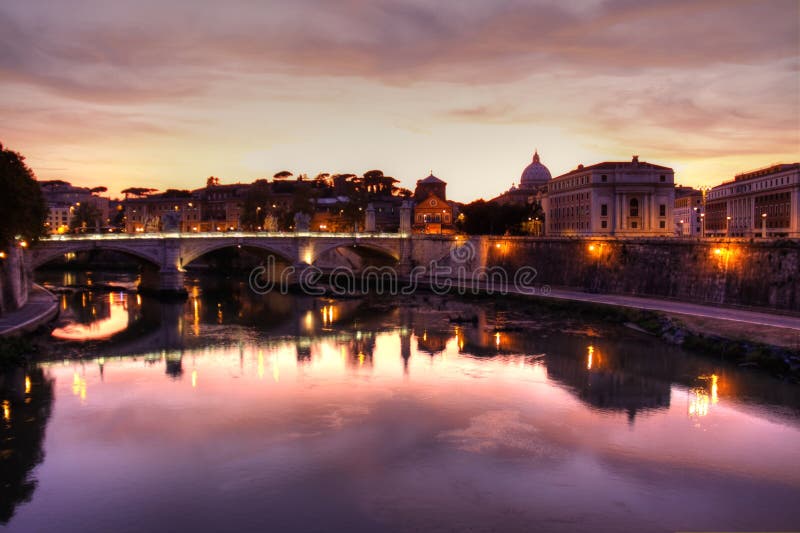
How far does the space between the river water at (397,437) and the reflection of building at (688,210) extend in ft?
247

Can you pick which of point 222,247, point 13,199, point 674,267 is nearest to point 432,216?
point 222,247

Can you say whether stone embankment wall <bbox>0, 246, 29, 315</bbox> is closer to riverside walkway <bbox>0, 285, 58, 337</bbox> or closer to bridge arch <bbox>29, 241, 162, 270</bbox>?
riverside walkway <bbox>0, 285, 58, 337</bbox>

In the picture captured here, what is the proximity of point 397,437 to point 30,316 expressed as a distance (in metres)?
21.2

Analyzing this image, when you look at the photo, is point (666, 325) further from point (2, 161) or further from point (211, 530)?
point (2, 161)

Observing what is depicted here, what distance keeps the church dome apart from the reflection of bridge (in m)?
55.5

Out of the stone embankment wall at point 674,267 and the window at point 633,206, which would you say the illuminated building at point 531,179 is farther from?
the stone embankment wall at point 674,267

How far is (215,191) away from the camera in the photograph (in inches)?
3922

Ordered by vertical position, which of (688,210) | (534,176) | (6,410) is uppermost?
(534,176)

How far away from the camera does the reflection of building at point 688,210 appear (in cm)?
9645

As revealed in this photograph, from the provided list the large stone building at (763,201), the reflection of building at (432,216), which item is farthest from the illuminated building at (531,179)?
the large stone building at (763,201)

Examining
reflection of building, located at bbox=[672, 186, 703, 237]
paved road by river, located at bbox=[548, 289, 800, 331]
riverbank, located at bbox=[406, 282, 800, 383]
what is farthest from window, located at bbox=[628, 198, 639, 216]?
reflection of building, located at bbox=[672, 186, 703, 237]

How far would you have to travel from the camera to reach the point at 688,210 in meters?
103

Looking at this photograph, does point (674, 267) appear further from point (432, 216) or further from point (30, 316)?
point (432, 216)

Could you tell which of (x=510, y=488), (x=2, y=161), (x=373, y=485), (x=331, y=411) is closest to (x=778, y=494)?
(x=510, y=488)
